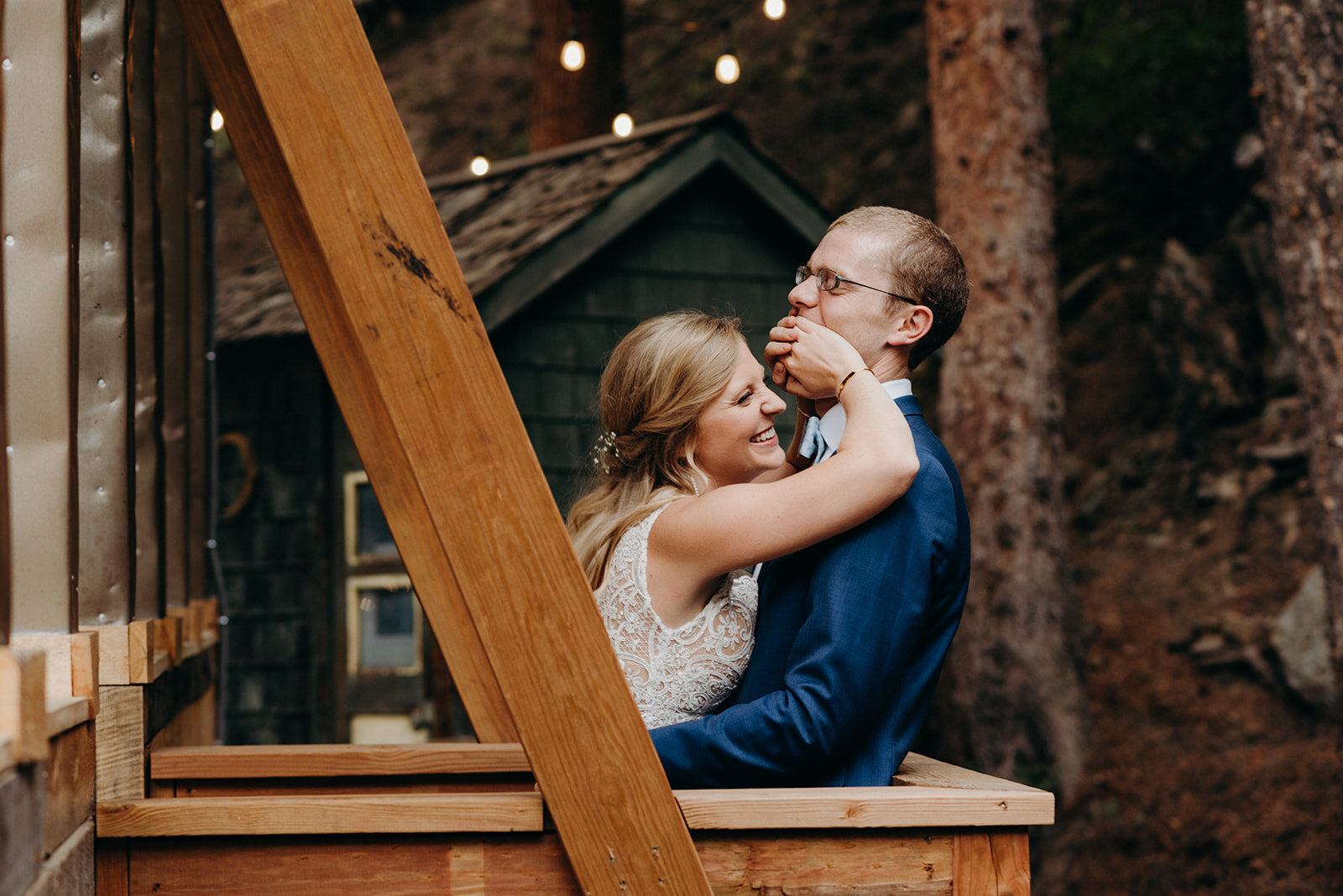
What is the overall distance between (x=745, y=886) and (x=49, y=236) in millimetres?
1367

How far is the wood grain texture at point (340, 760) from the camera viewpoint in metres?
2.27

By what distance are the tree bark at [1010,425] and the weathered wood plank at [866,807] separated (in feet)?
17.2

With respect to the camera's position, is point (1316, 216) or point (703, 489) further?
point (1316, 216)

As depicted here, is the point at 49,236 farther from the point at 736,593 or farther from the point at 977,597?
the point at 977,597

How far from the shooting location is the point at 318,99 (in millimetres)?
1615

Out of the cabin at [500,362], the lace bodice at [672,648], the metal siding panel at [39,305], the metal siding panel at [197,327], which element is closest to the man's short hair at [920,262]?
the lace bodice at [672,648]

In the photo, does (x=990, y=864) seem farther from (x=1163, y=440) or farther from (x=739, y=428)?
(x=1163, y=440)

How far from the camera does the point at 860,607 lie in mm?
1899

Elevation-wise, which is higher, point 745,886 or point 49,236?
point 49,236

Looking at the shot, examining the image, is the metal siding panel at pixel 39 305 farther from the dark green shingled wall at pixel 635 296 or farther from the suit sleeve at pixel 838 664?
the dark green shingled wall at pixel 635 296

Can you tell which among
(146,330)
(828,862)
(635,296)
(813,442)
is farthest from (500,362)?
(828,862)

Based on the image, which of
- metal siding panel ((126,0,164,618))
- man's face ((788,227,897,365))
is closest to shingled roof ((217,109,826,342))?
metal siding panel ((126,0,164,618))

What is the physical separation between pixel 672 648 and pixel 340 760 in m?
0.70

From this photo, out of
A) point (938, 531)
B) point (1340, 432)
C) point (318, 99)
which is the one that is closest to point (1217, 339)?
point (1340, 432)
